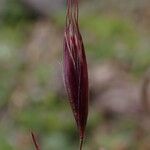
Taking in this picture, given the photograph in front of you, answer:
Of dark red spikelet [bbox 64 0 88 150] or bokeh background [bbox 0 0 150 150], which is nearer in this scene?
dark red spikelet [bbox 64 0 88 150]

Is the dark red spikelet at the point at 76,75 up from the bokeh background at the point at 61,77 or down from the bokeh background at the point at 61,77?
up

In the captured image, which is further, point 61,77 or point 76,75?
point 61,77

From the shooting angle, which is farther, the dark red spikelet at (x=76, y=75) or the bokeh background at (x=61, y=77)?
the bokeh background at (x=61, y=77)

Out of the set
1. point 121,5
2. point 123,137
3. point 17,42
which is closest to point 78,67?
point 123,137

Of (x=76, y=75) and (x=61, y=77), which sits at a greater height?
(x=76, y=75)

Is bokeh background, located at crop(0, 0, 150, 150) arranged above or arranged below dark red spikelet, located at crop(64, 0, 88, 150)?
below
